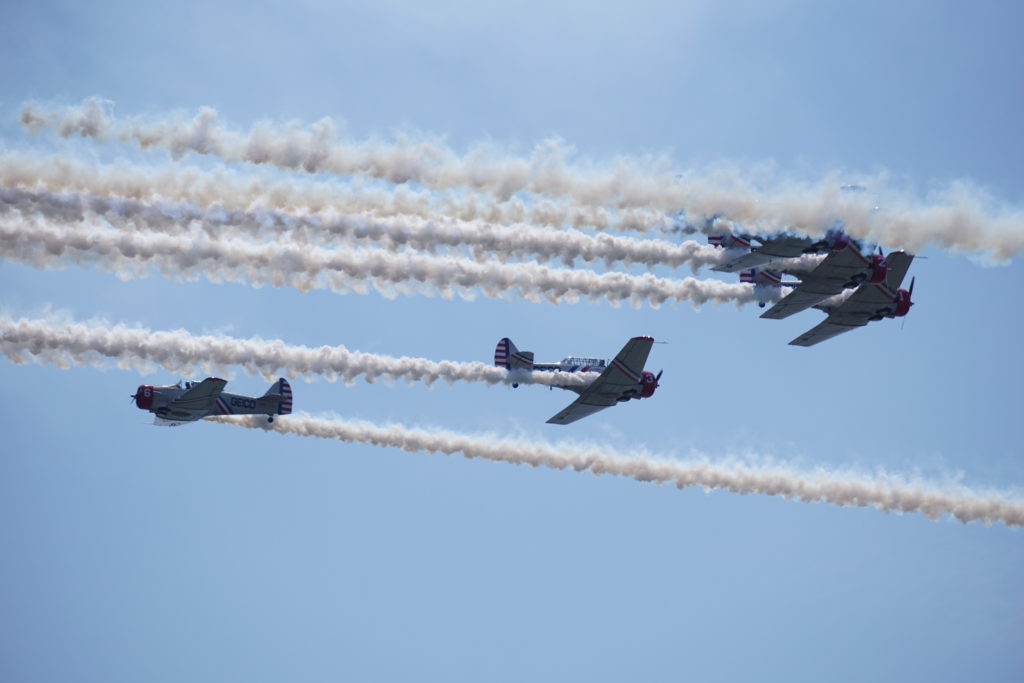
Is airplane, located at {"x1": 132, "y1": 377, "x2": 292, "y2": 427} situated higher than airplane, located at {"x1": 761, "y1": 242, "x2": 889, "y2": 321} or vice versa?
airplane, located at {"x1": 761, "y1": 242, "x2": 889, "y2": 321}

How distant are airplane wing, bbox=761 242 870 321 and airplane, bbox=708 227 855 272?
429 millimetres

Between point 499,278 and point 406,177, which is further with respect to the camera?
point 499,278

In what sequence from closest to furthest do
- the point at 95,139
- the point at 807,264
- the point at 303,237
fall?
the point at 95,139 < the point at 303,237 < the point at 807,264

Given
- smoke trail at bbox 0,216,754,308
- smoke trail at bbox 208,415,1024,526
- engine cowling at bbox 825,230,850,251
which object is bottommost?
smoke trail at bbox 208,415,1024,526

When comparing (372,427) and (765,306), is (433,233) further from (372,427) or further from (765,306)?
(765,306)

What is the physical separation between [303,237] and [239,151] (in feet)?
14.5

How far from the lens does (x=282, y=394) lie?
6172 centimetres

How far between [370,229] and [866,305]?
64.3 feet

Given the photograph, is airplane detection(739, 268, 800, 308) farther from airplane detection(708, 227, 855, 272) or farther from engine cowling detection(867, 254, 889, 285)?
engine cowling detection(867, 254, 889, 285)

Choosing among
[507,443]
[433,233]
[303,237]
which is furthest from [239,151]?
[507,443]

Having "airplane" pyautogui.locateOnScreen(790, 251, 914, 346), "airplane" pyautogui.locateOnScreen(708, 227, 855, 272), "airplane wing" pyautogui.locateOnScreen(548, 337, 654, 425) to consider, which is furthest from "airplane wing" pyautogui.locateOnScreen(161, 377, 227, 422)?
"airplane" pyautogui.locateOnScreen(790, 251, 914, 346)

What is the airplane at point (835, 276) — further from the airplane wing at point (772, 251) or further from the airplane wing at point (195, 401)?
the airplane wing at point (195, 401)

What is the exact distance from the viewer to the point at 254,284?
176 feet

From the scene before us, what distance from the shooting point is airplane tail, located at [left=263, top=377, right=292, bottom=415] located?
6141 centimetres
